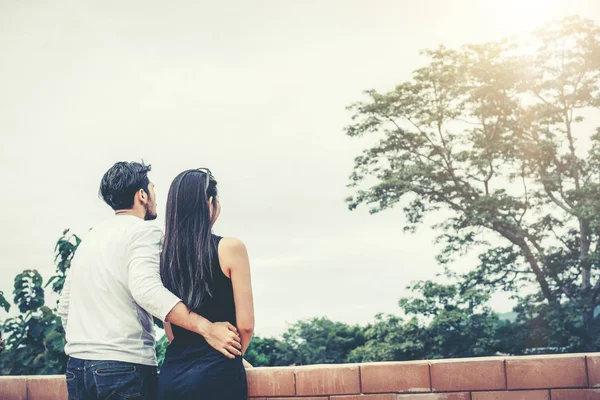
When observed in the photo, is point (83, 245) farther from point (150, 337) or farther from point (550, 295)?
point (550, 295)

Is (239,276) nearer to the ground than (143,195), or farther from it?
nearer to the ground

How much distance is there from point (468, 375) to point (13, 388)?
172 centimetres

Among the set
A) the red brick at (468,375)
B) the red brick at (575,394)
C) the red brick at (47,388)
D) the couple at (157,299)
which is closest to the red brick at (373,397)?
the red brick at (468,375)

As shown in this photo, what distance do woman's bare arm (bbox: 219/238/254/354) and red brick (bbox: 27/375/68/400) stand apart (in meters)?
1.29

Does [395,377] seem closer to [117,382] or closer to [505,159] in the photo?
[117,382]

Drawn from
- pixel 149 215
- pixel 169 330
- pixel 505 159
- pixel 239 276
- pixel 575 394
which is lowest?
pixel 575 394

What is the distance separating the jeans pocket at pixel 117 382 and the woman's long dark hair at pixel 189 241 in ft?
0.73

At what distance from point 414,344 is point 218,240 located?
11.6 meters

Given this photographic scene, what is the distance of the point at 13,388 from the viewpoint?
8.68ft

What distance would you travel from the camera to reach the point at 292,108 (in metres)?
19.5

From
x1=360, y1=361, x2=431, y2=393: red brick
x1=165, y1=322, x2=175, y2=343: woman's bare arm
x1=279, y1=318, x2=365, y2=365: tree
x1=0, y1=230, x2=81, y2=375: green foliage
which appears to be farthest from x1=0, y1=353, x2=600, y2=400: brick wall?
x1=279, y1=318, x2=365, y2=365: tree

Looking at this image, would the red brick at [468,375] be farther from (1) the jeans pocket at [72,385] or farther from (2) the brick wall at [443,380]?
(1) the jeans pocket at [72,385]

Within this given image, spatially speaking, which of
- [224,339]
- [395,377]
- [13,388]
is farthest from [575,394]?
[13,388]

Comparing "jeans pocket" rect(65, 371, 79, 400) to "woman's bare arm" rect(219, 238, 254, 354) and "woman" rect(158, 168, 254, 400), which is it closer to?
"woman" rect(158, 168, 254, 400)
